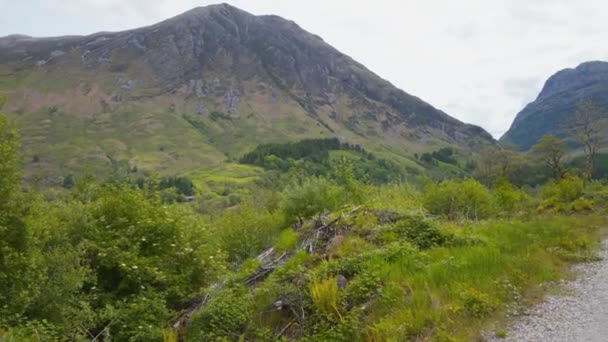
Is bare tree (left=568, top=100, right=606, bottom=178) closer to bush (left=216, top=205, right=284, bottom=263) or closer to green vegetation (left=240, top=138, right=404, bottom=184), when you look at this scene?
bush (left=216, top=205, right=284, bottom=263)

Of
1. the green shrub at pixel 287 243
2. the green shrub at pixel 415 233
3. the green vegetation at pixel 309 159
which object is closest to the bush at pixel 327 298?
the green shrub at pixel 415 233

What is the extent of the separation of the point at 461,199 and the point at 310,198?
15.4 metres

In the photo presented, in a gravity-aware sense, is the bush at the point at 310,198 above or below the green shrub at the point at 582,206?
below

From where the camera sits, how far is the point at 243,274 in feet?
39.7

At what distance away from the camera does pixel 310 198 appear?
21.8 m

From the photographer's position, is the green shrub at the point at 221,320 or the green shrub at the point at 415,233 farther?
the green shrub at the point at 415,233

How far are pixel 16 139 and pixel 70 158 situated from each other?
19204cm

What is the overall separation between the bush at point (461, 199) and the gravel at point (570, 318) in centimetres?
1970

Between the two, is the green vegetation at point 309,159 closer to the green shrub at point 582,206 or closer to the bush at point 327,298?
the green shrub at point 582,206

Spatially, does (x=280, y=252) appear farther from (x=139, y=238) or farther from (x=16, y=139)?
(x=16, y=139)

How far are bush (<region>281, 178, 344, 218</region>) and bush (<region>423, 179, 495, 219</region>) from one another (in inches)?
404

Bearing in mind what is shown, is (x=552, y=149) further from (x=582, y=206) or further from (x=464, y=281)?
(x=464, y=281)

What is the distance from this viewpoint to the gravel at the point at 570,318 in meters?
7.30

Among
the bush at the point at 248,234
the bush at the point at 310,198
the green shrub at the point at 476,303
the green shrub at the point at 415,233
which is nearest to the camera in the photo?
the green shrub at the point at 476,303
